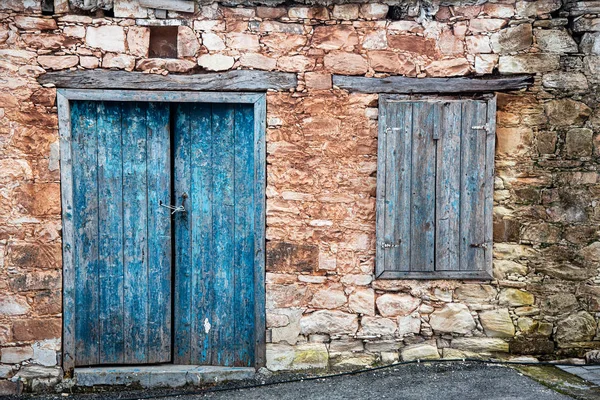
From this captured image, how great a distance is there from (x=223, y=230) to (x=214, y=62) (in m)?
1.34

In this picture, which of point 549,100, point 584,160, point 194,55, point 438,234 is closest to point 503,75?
point 549,100

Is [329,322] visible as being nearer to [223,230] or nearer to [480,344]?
[223,230]

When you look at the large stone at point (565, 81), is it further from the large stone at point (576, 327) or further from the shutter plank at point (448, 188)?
the large stone at point (576, 327)

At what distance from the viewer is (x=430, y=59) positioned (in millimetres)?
5062

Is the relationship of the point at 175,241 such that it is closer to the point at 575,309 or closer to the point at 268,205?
the point at 268,205

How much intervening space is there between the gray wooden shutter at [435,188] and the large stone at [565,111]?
0.48m

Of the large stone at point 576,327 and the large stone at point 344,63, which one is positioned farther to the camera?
the large stone at point 576,327

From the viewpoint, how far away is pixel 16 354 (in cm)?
493

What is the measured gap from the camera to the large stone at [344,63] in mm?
5023

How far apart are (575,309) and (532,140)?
4.73ft

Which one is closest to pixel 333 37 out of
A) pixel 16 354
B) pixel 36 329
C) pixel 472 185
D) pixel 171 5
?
pixel 171 5

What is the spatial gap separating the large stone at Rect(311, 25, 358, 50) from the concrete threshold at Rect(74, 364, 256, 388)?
8.80 feet

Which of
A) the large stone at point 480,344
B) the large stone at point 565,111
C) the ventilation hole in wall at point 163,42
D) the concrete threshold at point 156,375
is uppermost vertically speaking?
the ventilation hole in wall at point 163,42

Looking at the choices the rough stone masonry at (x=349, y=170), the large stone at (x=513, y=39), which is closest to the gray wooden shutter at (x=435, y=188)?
the rough stone masonry at (x=349, y=170)
